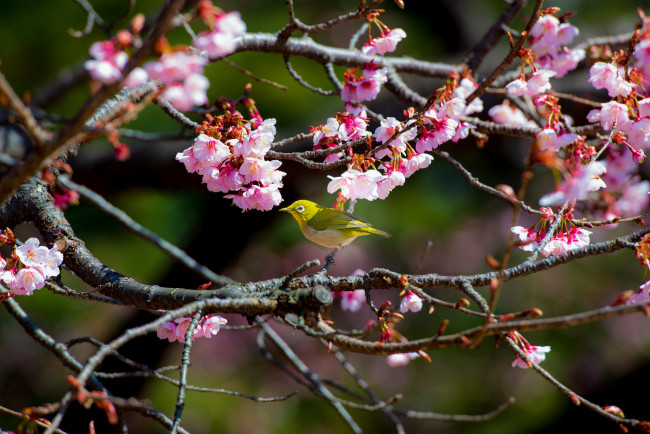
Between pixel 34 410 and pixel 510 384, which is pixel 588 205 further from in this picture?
pixel 510 384

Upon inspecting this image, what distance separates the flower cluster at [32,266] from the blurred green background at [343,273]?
7.30 ft

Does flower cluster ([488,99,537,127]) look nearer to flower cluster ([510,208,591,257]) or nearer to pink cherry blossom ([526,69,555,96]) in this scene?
pink cherry blossom ([526,69,555,96])

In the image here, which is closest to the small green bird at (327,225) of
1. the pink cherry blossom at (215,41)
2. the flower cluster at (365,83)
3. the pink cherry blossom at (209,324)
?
the flower cluster at (365,83)

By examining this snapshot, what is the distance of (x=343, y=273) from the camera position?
511 centimetres

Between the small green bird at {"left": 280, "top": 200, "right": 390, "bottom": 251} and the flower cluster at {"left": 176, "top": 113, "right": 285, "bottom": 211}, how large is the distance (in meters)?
0.47

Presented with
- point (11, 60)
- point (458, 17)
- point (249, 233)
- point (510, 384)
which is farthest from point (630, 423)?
point (11, 60)

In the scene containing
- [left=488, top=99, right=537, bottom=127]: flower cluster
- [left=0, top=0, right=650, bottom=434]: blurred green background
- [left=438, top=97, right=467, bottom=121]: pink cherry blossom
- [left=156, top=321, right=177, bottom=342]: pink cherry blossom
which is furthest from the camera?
[left=0, top=0, right=650, bottom=434]: blurred green background

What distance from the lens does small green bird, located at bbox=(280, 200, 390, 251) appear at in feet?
6.42

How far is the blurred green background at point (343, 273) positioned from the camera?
13.8 feet

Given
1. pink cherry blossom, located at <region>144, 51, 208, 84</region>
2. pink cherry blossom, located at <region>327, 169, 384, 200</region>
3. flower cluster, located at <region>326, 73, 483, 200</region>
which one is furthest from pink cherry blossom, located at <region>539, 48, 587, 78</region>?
pink cherry blossom, located at <region>144, 51, 208, 84</region>

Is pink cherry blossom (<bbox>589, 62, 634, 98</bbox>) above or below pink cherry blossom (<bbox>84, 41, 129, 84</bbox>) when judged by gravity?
Result: above

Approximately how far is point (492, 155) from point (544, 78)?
8.93ft

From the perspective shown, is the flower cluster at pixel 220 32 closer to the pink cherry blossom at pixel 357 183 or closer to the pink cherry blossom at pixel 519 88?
the pink cherry blossom at pixel 357 183

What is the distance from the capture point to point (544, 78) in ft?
5.33
